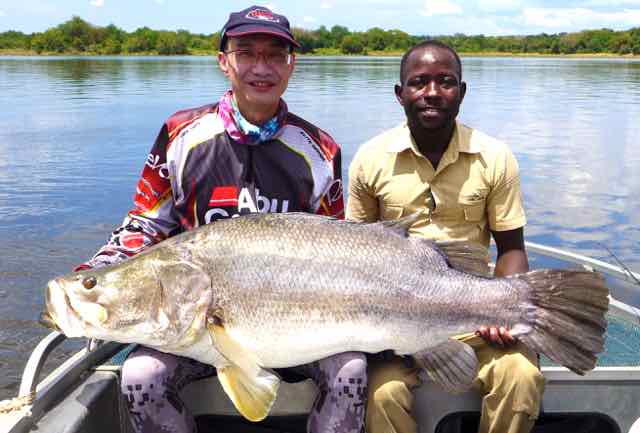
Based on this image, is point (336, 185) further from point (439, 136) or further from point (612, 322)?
point (612, 322)

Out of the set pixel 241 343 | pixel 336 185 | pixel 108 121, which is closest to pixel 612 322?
pixel 336 185

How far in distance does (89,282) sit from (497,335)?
1.68 metres

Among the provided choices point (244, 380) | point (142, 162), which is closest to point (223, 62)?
point (244, 380)

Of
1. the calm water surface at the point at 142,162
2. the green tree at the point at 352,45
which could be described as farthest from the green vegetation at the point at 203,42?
the calm water surface at the point at 142,162

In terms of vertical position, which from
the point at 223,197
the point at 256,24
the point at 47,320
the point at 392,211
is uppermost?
the point at 256,24

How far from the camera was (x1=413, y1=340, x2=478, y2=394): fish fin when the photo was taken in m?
2.74

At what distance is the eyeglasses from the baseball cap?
0.08m

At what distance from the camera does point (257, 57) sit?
10.4ft

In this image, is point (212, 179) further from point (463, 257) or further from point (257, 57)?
point (463, 257)

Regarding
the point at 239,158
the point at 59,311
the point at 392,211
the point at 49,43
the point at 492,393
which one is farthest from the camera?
the point at 49,43

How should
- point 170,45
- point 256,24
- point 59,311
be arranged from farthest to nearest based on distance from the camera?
point 170,45
point 256,24
point 59,311

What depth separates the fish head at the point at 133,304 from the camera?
99.1 inches

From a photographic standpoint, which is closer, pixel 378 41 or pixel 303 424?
pixel 303 424

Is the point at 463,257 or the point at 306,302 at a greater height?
the point at 463,257
